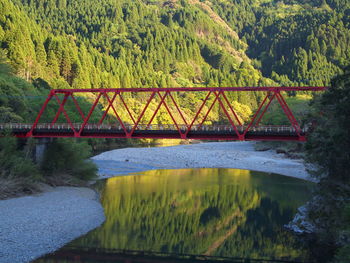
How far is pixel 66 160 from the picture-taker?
1443 inches

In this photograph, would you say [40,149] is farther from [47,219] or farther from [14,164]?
[47,219]

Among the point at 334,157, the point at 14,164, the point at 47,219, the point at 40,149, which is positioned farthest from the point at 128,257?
the point at 40,149

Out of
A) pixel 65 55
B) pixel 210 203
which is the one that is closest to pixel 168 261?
pixel 210 203

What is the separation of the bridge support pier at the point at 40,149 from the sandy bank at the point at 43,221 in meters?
4.32

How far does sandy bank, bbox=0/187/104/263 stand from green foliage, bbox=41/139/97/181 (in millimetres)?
4112

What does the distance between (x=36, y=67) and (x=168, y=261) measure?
7231 centimetres

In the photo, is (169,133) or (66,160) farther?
(66,160)

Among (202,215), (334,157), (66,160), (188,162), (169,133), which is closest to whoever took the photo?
(334,157)

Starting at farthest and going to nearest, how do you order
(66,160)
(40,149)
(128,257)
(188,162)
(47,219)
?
(188,162) → (66,160) → (40,149) → (47,219) → (128,257)

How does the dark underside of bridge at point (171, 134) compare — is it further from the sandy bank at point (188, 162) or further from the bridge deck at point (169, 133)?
the sandy bank at point (188, 162)

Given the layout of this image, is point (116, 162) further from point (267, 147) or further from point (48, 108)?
point (267, 147)

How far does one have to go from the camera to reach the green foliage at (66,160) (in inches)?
1388

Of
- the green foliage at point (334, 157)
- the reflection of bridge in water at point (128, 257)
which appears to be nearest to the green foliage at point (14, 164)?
the reflection of bridge in water at point (128, 257)

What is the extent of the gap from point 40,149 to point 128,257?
1864 cm
